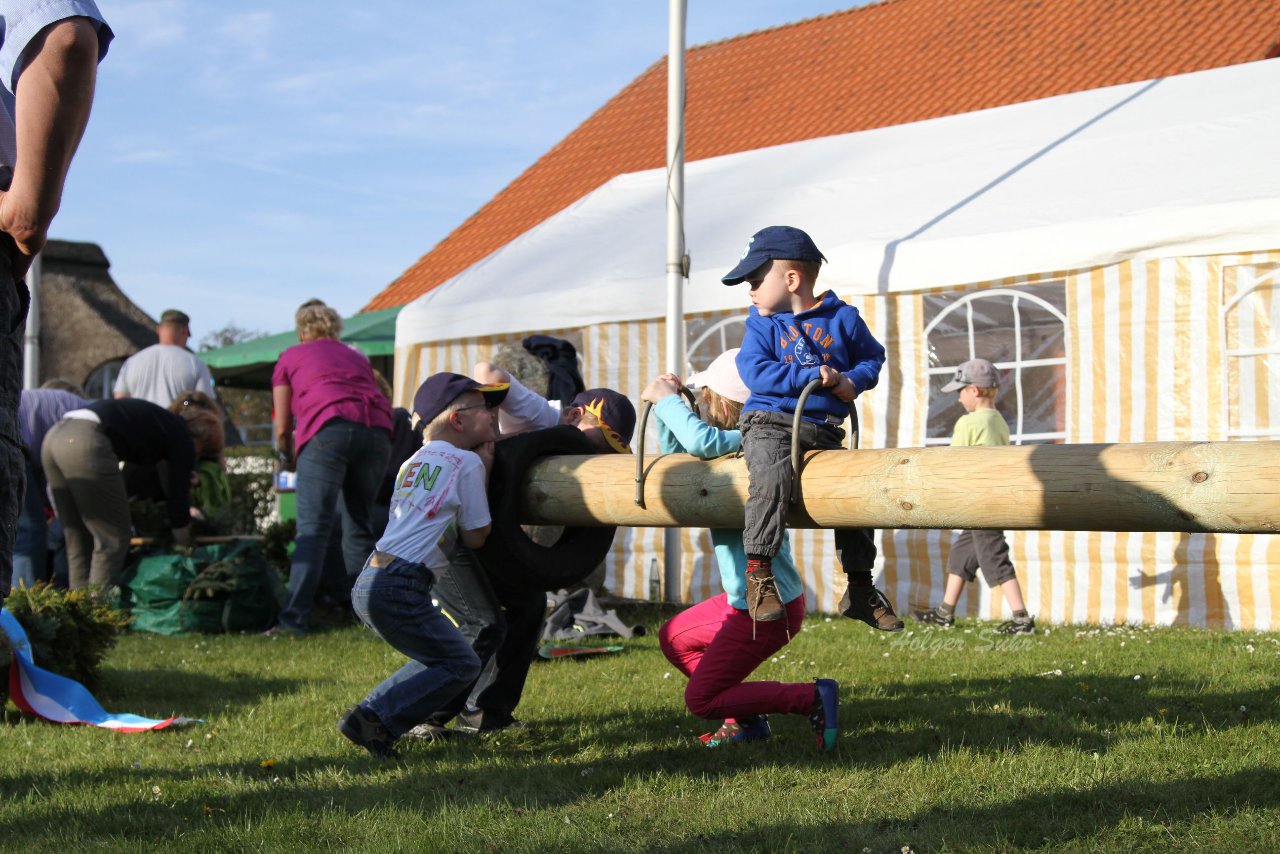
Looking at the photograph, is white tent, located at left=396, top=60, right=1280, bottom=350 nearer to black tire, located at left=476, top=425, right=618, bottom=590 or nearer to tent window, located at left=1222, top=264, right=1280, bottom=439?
tent window, located at left=1222, top=264, right=1280, bottom=439

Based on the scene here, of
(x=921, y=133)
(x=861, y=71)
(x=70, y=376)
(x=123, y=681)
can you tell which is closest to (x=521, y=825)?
(x=123, y=681)

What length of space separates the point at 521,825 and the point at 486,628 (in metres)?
1.25

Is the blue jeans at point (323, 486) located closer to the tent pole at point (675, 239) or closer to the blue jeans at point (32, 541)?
the blue jeans at point (32, 541)

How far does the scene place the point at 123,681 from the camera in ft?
20.2

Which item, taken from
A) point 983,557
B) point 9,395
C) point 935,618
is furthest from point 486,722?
point 935,618

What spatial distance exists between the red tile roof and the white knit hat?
387 inches

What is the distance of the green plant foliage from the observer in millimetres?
5559

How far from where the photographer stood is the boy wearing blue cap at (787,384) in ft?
12.8

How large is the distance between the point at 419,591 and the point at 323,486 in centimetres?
379

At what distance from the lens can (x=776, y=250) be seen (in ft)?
13.8

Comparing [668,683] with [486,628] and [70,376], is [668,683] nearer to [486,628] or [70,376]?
[486,628]

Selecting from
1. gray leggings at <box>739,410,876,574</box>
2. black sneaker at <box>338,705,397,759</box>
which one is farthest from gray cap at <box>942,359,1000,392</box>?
black sneaker at <box>338,705,397,759</box>

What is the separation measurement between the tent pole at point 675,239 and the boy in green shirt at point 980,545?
1909 mm

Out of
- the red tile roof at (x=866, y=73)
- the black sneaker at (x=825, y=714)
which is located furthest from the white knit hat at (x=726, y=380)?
the red tile roof at (x=866, y=73)
